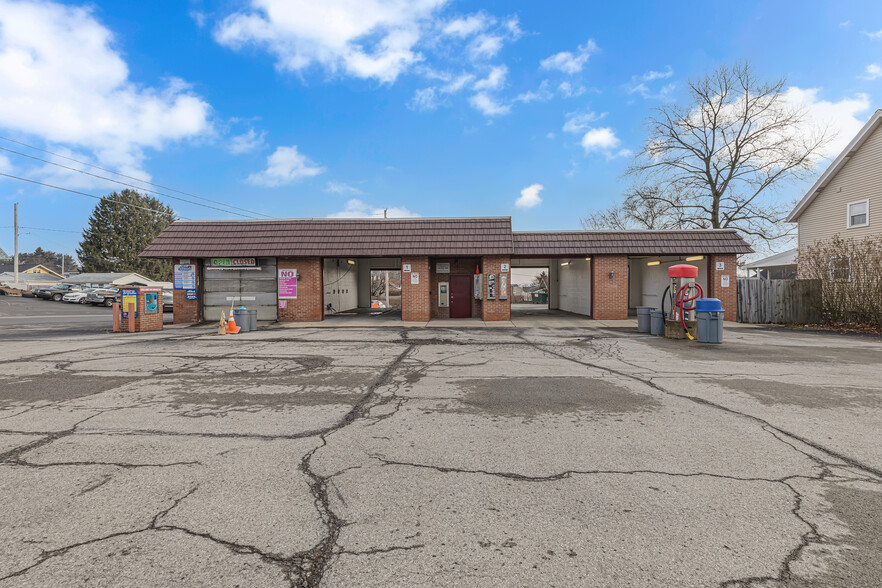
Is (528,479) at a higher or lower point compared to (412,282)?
lower

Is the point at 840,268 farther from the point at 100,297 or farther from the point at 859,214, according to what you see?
the point at 100,297

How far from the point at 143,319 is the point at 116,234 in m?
61.3

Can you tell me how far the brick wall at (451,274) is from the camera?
66.5 ft

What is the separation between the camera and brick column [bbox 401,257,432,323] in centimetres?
1833

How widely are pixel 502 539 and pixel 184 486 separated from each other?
259 cm

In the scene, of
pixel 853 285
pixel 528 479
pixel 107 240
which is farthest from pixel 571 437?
pixel 107 240

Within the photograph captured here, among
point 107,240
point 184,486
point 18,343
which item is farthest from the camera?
point 107,240

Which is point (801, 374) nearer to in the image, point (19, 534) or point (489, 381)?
point (489, 381)

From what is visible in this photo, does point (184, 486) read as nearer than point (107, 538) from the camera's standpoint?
No

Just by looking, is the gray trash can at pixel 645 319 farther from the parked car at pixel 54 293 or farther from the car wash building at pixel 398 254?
the parked car at pixel 54 293

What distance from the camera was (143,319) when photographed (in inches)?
606

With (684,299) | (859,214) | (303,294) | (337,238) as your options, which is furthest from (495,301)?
(859,214)

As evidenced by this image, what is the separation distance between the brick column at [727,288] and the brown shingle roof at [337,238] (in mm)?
9230

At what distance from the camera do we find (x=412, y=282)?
1841 centimetres
